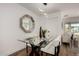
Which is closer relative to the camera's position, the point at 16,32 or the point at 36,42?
the point at 16,32

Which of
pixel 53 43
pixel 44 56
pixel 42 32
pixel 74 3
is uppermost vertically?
pixel 74 3

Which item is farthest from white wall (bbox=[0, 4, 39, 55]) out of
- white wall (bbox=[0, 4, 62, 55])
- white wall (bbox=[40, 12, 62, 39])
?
white wall (bbox=[40, 12, 62, 39])

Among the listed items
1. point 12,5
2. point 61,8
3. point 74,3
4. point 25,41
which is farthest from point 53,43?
point 12,5

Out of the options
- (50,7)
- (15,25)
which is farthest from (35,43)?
(50,7)

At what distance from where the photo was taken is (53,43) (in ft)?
4.34

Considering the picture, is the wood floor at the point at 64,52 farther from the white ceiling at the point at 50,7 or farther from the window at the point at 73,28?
the white ceiling at the point at 50,7

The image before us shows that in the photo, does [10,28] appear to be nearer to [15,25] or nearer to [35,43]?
[15,25]

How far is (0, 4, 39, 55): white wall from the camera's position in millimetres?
1172

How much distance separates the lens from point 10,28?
120 cm

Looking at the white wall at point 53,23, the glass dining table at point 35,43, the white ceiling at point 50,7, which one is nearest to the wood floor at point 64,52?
the glass dining table at point 35,43

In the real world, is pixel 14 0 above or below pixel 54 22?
above

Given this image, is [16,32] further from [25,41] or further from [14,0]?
[14,0]

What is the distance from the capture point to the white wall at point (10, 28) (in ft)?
3.84

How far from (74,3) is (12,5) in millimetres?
862
